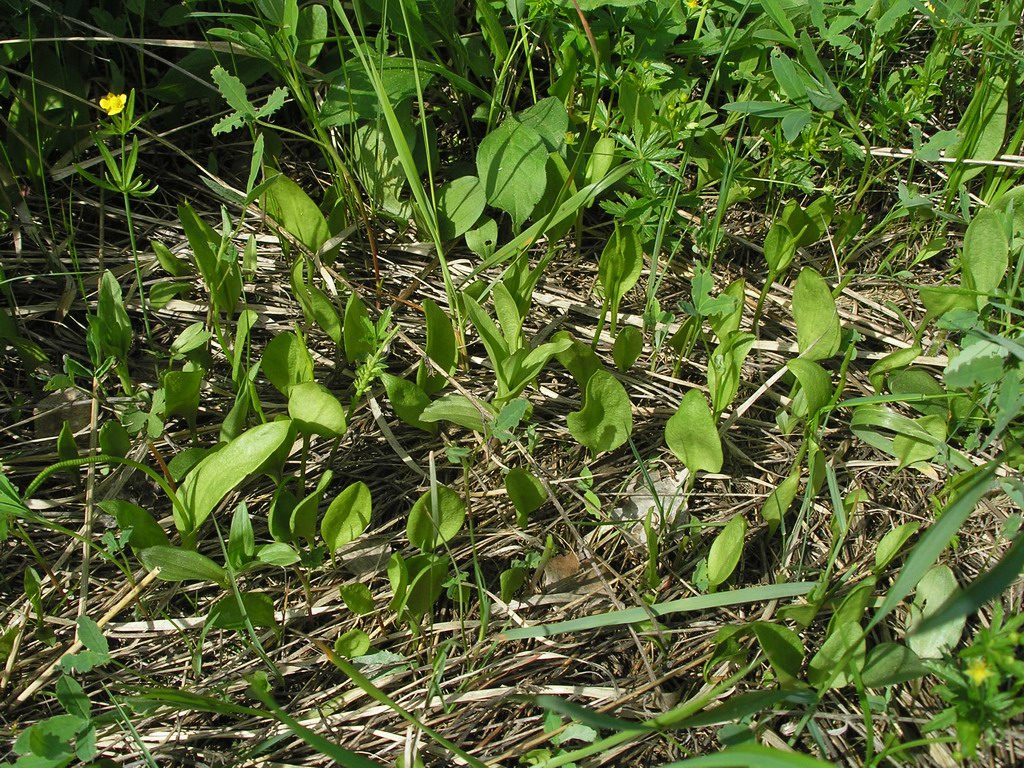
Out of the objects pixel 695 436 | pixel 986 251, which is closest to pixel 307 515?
pixel 695 436

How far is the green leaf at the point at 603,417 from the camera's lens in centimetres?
159

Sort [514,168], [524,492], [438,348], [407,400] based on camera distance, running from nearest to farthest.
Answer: [524,492] < [407,400] < [438,348] < [514,168]

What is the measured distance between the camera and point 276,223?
1992 millimetres

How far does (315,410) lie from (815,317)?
1.00 metres

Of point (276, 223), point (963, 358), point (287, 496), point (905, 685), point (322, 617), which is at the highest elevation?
point (276, 223)

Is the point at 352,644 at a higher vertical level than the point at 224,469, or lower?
lower

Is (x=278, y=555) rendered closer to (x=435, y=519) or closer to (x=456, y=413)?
(x=435, y=519)

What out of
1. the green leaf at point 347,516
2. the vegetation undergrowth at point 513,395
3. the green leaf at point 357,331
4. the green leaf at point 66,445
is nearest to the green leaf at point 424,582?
the vegetation undergrowth at point 513,395

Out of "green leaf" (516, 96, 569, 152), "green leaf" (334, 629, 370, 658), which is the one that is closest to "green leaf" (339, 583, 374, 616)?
"green leaf" (334, 629, 370, 658)

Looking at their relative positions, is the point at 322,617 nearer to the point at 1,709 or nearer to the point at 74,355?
the point at 1,709

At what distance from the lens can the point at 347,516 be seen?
1.51m

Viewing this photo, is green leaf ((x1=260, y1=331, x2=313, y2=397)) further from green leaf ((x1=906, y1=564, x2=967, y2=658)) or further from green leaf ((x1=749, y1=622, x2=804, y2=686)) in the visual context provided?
green leaf ((x1=906, y1=564, x2=967, y2=658))

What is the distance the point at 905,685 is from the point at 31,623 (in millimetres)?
1457

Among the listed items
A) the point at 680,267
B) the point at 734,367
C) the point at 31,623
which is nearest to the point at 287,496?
the point at 31,623
